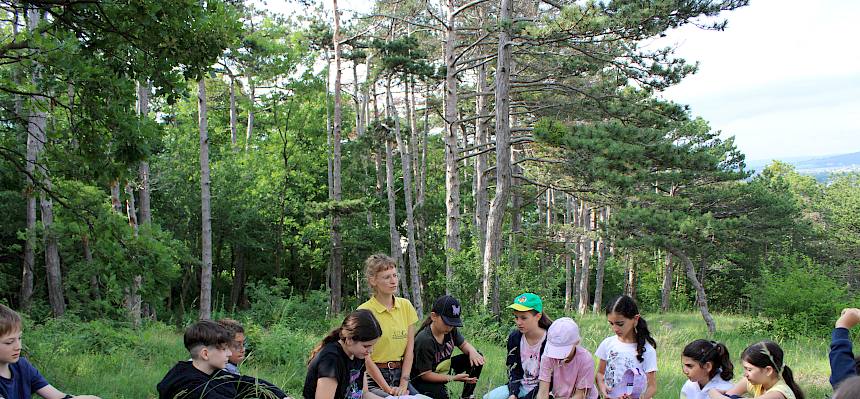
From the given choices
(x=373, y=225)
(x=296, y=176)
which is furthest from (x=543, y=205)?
(x=296, y=176)

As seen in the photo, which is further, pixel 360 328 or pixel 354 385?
pixel 354 385

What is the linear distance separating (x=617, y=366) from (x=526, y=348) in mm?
682

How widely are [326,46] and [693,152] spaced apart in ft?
44.2

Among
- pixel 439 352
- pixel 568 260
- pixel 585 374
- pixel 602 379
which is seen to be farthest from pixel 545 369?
pixel 568 260

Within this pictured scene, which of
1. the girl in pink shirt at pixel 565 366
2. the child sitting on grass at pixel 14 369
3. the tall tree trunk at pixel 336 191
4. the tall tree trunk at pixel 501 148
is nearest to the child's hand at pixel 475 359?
the girl in pink shirt at pixel 565 366

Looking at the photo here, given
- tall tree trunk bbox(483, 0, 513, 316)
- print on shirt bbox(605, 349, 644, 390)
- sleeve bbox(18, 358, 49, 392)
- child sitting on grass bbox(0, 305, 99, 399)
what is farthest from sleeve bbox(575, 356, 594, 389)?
tall tree trunk bbox(483, 0, 513, 316)

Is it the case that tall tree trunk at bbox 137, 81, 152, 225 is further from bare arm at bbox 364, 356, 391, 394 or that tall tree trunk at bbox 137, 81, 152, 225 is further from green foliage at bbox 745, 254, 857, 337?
green foliage at bbox 745, 254, 857, 337

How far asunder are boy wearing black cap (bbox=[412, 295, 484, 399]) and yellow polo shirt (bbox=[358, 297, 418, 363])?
239 millimetres

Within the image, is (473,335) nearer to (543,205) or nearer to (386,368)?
(386,368)

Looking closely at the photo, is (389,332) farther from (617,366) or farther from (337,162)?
(337,162)

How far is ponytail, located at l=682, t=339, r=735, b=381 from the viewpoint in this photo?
431cm

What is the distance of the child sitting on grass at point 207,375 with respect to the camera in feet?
10.6

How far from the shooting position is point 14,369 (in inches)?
127

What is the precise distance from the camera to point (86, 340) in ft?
29.0
